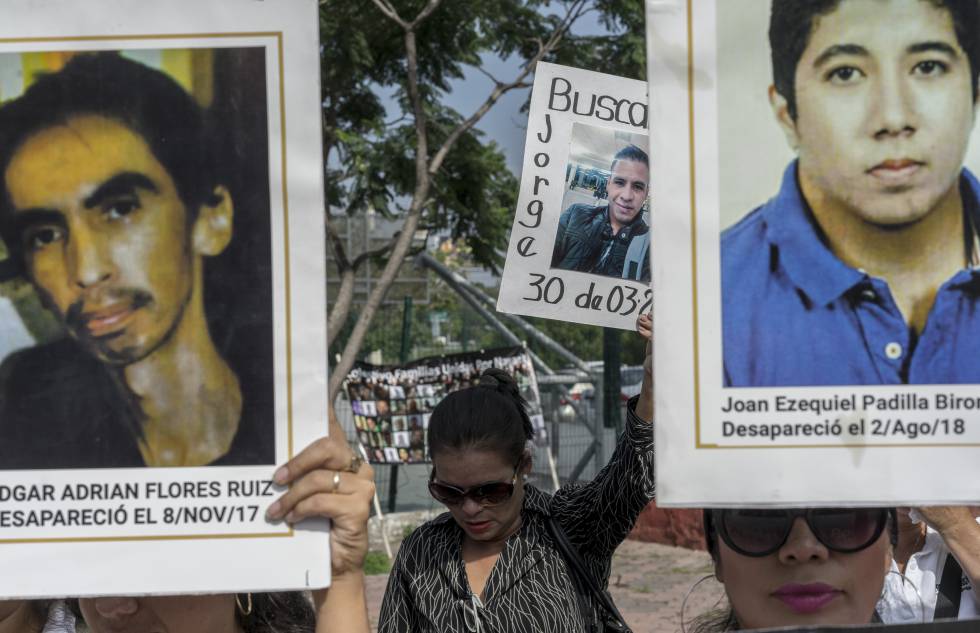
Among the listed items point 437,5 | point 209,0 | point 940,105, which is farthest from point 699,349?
point 437,5

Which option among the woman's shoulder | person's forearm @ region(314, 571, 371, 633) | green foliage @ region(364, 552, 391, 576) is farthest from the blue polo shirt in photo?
green foliage @ region(364, 552, 391, 576)

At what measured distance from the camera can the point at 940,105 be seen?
66.6 inches

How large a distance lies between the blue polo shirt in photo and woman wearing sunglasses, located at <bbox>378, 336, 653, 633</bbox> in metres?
1.03

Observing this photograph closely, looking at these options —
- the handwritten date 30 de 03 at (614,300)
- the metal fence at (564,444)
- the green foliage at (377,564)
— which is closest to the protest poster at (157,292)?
the handwritten date 30 de 03 at (614,300)

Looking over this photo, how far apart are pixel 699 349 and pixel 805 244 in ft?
0.78

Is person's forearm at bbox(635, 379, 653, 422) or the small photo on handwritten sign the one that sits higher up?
the small photo on handwritten sign

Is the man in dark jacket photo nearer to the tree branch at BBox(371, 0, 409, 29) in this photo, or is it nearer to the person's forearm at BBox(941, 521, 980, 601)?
the person's forearm at BBox(941, 521, 980, 601)

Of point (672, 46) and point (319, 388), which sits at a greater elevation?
point (672, 46)

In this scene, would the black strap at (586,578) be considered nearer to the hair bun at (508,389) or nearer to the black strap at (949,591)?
the hair bun at (508,389)

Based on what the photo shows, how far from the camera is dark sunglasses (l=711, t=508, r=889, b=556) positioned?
6.31 feet

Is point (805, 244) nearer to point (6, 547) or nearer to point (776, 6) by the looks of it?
point (776, 6)

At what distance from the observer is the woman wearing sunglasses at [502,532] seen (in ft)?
9.01

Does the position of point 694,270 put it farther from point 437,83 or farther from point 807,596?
point 437,83

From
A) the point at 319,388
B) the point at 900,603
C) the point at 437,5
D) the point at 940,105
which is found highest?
the point at 437,5
